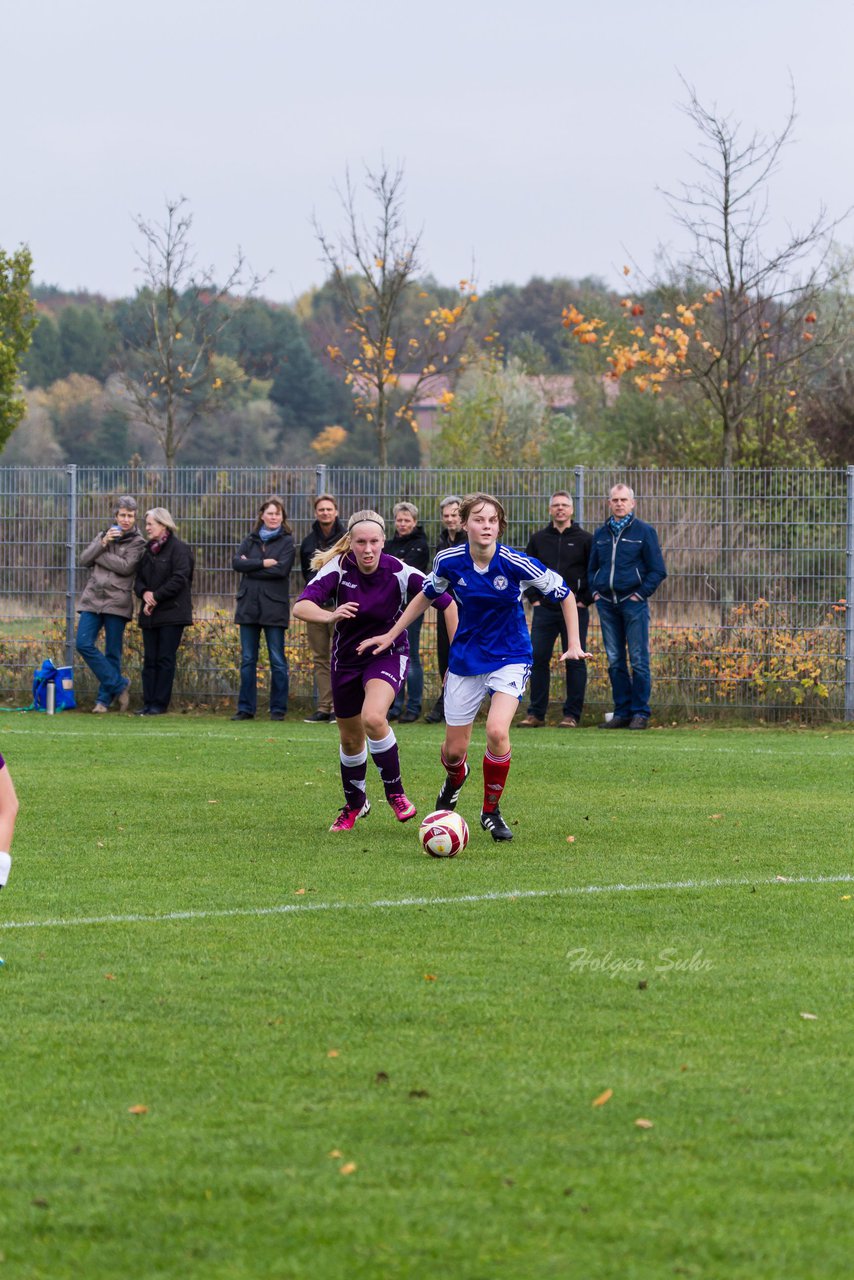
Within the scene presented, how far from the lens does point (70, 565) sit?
19.7 metres

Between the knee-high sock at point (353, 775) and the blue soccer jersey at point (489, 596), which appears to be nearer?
the blue soccer jersey at point (489, 596)

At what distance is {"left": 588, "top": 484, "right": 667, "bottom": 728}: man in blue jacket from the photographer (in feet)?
54.4

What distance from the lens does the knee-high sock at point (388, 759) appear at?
33.8 ft

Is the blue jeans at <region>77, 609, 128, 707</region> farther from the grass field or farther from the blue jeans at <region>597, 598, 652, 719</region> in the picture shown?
the grass field

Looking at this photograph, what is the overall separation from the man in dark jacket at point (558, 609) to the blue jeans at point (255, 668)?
265 centimetres

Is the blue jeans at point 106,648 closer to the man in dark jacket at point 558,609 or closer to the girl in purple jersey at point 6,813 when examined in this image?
the man in dark jacket at point 558,609

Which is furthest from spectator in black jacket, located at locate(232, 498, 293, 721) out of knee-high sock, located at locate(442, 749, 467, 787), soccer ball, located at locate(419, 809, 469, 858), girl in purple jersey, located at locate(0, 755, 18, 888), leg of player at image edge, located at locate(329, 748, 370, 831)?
girl in purple jersey, located at locate(0, 755, 18, 888)

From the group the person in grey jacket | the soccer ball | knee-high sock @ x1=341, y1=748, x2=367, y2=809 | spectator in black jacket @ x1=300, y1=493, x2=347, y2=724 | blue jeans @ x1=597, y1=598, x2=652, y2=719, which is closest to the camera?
the soccer ball

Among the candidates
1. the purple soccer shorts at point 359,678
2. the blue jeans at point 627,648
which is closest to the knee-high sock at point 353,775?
the purple soccer shorts at point 359,678

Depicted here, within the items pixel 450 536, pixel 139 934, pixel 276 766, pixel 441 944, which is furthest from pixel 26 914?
pixel 450 536

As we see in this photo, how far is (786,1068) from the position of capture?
507 centimetres

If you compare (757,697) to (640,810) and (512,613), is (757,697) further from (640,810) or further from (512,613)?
(512,613)

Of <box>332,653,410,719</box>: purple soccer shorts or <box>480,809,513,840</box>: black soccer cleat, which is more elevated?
<box>332,653,410,719</box>: purple soccer shorts

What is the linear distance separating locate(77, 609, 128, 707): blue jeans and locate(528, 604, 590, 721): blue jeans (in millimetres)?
4692
